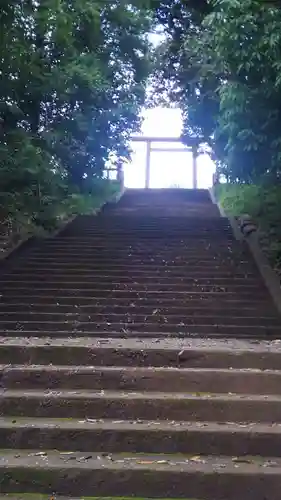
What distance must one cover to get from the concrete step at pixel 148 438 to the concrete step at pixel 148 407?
0.40ft

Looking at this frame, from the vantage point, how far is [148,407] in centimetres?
309

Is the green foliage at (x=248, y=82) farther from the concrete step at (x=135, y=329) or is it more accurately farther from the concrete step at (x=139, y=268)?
the concrete step at (x=135, y=329)

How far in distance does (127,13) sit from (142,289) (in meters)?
6.76

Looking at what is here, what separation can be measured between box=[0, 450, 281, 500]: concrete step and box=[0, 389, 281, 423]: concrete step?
38 centimetres

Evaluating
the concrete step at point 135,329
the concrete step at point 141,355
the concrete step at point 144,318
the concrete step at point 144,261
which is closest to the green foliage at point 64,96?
the concrete step at point 144,261

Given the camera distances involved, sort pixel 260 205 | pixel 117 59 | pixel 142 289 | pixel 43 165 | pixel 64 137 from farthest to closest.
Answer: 1. pixel 117 59
2. pixel 260 205
3. pixel 64 137
4. pixel 43 165
5. pixel 142 289

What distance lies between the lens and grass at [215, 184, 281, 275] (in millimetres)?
8641

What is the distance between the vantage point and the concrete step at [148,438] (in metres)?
2.86

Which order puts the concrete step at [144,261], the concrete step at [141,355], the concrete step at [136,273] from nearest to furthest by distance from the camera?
the concrete step at [141,355], the concrete step at [136,273], the concrete step at [144,261]

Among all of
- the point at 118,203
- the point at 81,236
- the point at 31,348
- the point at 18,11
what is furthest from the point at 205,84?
the point at 31,348

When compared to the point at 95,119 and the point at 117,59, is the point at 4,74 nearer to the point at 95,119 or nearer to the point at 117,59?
the point at 95,119

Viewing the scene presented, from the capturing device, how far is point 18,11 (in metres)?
6.46

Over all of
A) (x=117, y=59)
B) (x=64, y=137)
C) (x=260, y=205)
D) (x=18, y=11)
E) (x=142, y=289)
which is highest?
(x=117, y=59)

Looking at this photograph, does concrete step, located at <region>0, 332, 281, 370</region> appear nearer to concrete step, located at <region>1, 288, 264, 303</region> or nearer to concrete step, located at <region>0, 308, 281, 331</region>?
concrete step, located at <region>0, 308, 281, 331</region>
